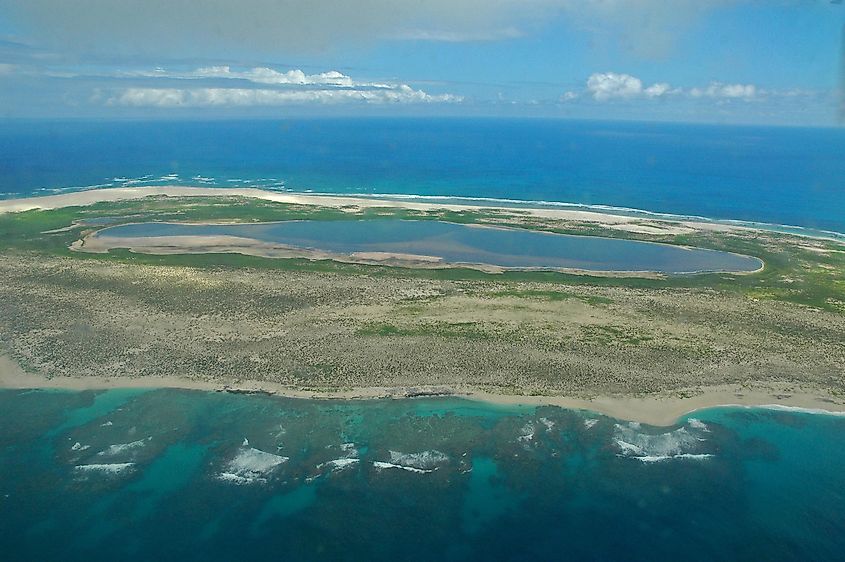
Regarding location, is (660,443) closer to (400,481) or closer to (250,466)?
(400,481)

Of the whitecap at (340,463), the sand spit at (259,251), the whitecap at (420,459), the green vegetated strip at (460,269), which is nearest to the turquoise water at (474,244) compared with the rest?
the sand spit at (259,251)

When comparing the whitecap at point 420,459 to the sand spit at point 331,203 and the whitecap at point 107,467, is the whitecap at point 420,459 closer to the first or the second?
the whitecap at point 107,467

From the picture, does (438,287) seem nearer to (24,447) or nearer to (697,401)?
(697,401)

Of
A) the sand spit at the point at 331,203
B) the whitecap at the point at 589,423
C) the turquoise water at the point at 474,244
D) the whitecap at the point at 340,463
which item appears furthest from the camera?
the sand spit at the point at 331,203

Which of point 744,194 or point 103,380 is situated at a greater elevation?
point 744,194

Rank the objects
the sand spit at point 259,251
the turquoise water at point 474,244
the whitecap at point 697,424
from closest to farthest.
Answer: the whitecap at point 697,424
the sand spit at point 259,251
the turquoise water at point 474,244

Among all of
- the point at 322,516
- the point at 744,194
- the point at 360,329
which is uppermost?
the point at 744,194

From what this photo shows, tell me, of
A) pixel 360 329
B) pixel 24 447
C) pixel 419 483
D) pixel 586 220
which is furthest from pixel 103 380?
pixel 586 220

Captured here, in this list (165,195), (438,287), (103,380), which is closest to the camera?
(103,380)
